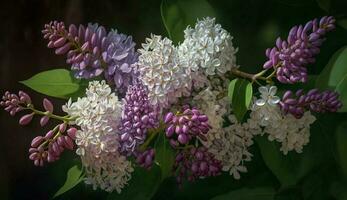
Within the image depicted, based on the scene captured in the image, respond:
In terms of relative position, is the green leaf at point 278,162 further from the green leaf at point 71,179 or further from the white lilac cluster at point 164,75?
the green leaf at point 71,179

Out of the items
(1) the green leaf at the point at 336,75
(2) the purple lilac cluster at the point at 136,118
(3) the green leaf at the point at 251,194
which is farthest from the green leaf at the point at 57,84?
(1) the green leaf at the point at 336,75

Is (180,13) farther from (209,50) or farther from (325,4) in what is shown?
(325,4)

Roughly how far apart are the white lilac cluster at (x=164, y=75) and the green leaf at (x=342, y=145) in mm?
284

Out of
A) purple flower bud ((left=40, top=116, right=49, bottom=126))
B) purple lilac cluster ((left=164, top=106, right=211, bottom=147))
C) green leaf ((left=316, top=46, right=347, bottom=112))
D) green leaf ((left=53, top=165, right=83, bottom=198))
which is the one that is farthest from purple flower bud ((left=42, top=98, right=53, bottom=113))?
green leaf ((left=316, top=46, right=347, bottom=112))

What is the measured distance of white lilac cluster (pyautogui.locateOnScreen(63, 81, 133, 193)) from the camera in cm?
112

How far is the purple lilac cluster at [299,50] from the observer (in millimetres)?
1025

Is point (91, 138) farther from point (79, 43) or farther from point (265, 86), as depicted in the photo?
point (265, 86)

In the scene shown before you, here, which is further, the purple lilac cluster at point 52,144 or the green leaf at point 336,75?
the purple lilac cluster at point 52,144

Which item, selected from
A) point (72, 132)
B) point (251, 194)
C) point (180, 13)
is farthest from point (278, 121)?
point (72, 132)

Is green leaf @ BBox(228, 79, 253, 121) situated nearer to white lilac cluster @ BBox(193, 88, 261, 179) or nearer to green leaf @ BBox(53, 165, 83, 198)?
white lilac cluster @ BBox(193, 88, 261, 179)

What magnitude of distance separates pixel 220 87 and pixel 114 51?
0.22 meters

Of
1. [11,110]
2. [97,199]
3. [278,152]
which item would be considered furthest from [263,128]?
[11,110]

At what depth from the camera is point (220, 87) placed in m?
1.10

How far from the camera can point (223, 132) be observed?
1.10 meters
